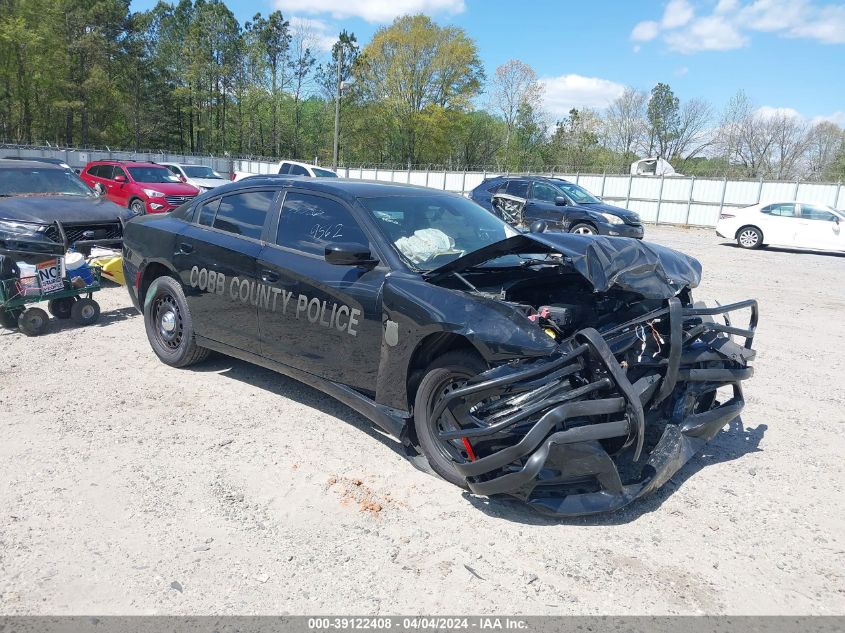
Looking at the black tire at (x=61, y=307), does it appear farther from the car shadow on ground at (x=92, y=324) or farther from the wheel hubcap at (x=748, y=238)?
the wheel hubcap at (x=748, y=238)

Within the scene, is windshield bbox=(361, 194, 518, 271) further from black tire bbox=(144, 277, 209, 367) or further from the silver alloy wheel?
the silver alloy wheel

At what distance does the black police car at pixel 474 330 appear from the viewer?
3.20 metres

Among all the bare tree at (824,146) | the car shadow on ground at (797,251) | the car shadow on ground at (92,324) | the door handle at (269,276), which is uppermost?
the bare tree at (824,146)

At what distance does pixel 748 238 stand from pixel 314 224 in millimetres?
16905

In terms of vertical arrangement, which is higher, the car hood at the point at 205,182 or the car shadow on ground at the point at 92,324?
the car hood at the point at 205,182

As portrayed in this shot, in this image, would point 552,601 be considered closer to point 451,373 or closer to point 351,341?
point 451,373

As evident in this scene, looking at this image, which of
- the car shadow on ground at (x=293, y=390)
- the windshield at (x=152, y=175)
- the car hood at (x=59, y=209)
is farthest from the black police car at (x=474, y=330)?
the windshield at (x=152, y=175)

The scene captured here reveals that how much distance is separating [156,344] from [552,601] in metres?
4.42

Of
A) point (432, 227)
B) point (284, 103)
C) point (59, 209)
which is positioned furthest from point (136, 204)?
point (284, 103)

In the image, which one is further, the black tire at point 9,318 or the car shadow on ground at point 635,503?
the black tire at point 9,318

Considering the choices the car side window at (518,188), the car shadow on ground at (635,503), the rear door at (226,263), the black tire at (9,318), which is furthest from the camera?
the car side window at (518,188)

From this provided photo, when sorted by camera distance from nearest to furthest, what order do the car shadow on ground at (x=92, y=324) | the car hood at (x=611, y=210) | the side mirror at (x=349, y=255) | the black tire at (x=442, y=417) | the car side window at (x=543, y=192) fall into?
the black tire at (x=442, y=417) < the side mirror at (x=349, y=255) < the car shadow on ground at (x=92, y=324) < the car hood at (x=611, y=210) < the car side window at (x=543, y=192)

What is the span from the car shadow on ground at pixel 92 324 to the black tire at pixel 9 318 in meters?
0.08

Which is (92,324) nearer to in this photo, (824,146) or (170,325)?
(170,325)
